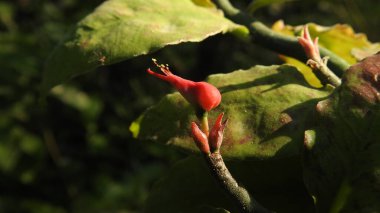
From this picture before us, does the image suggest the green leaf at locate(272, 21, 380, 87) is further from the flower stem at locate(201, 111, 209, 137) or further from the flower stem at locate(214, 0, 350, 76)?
the flower stem at locate(201, 111, 209, 137)

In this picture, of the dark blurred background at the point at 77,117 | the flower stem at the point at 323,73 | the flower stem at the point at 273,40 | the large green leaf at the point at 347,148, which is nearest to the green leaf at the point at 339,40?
the flower stem at the point at 273,40

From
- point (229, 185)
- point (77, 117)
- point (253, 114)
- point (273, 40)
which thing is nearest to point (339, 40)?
point (273, 40)

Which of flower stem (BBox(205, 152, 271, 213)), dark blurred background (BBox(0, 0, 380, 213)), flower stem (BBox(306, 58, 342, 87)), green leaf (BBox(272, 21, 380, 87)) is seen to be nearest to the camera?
flower stem (BBox(205, 152, 271, 213))

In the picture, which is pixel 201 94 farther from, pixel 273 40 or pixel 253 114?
pixel 273 40

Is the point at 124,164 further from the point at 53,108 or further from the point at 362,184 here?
the point at 362,184

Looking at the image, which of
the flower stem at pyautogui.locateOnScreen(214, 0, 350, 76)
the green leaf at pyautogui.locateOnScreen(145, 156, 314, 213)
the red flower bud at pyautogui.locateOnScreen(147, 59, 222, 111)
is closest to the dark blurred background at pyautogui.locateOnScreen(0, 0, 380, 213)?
the flower stem at pyautogui.locateOnScreen(214, 0, 350, 76)
